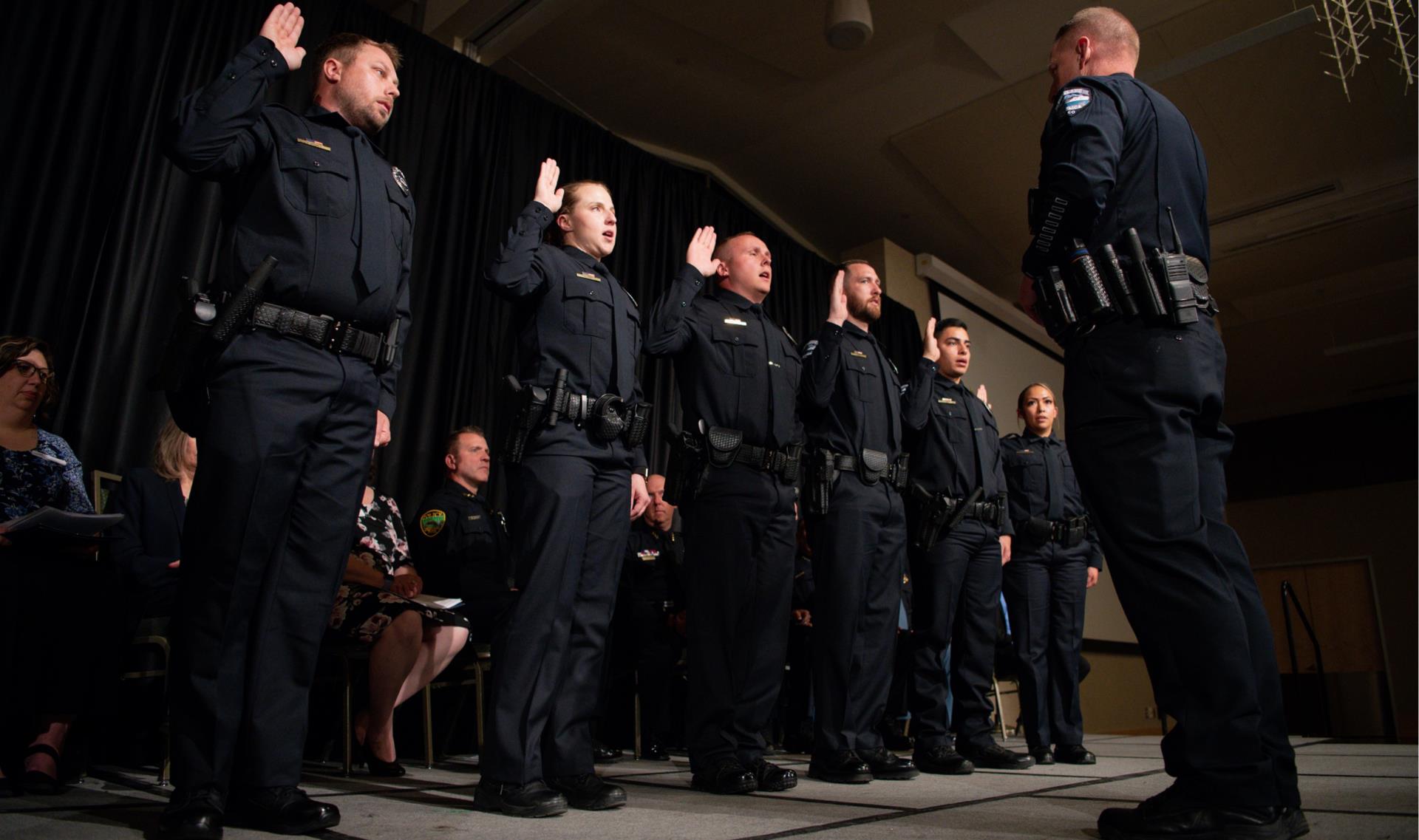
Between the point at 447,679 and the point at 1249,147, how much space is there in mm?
6535

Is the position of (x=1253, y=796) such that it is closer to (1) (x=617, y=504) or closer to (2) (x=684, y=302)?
(1) (x=617, y=504)

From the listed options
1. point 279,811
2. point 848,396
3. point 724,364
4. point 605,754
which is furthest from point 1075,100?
point 605,754

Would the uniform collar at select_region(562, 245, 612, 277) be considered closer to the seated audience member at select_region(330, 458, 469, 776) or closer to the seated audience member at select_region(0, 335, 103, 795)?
the seated audience member at select_region(330, 458, 469, 776)

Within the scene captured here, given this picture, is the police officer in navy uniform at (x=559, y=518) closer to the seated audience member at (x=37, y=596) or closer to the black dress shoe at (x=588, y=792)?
the black dress shoe at (x=588, y=792)

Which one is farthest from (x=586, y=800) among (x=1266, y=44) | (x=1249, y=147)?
(x=1249, y=147)

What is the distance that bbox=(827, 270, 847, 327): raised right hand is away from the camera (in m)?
2.96

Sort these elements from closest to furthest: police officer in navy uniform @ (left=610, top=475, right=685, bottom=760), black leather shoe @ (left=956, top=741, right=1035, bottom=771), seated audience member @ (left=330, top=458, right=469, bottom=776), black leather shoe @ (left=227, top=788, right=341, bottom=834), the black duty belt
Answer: black leather shoe @ (left=227, top=788, right=341, bottom=834)
the black duty belt
seated audience member @ (left=330, top=458, right=469, bottom=776)
black leather shoe @ (left=956, top=741, right=1035, bottom=771)
police officer in navy uniform @ (left=610, top=475, right=685, bottom=760)

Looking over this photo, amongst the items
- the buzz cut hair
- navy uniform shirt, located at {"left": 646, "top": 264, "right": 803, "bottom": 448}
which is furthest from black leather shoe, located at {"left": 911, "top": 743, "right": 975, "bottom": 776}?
→ the buzz cut hair

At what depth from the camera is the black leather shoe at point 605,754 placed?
3.77m

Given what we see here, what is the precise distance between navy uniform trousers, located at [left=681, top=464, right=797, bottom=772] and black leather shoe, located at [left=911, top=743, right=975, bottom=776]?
0.78 meters

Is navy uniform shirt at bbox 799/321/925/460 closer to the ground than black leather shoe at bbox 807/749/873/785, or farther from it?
farther from it

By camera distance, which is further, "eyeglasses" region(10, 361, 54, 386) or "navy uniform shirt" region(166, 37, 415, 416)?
"eyeglasses" region(10, 361, 54, 386)

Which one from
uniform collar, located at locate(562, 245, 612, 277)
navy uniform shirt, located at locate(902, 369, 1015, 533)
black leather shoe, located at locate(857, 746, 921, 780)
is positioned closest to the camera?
uniform collar, located at locate(562, 245, 612, 277)

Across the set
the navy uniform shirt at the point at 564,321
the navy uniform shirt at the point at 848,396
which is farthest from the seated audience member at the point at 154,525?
the navy uniform shirt at the point at 848,396
